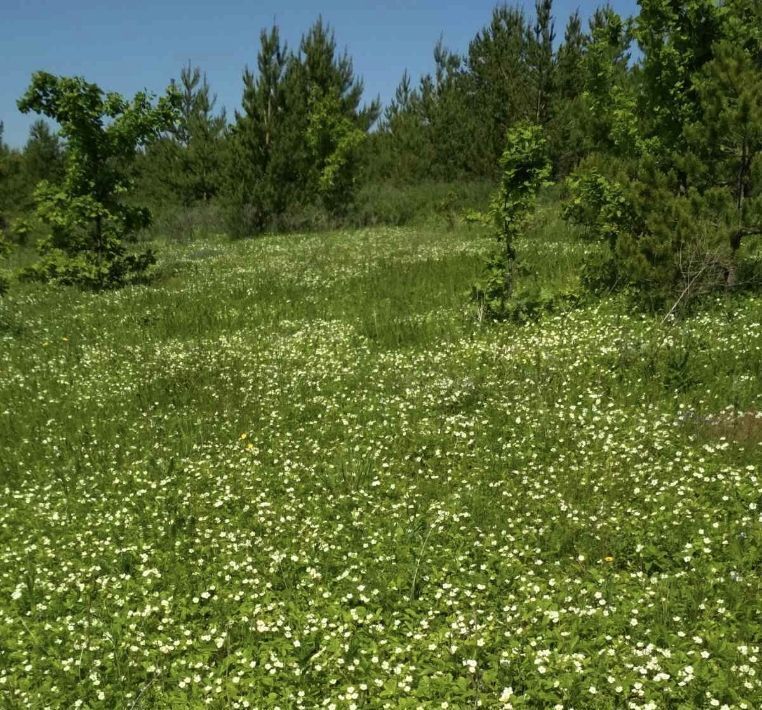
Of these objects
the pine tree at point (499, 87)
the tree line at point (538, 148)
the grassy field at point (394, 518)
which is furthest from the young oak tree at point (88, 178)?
the pine tree at point (499, 87)

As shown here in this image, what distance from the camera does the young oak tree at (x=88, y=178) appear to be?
1659 cm

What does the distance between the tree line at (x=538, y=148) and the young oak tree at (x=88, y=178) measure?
52 millimetres

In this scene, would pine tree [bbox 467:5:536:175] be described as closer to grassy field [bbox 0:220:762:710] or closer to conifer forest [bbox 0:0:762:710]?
conifer forest [bbox 0:0:762:710]

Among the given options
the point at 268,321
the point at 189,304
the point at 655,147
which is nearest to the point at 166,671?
the point at 268,321

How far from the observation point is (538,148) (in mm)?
11773

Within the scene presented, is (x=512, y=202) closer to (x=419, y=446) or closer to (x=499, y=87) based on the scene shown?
(x=419, y=446)

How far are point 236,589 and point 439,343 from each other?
6426mm

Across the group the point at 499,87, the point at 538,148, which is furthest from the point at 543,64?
the point at 538,148

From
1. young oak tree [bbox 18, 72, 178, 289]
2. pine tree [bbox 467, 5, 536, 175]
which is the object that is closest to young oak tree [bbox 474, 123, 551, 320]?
young oak tree [bbox 18, 72, 178, 289]

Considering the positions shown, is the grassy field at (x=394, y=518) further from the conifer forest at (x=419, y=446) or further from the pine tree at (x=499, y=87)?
the pine tree at (x=499, y=87)

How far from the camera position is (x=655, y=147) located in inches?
486

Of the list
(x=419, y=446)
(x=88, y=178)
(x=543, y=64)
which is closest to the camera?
(x=419, y=446)

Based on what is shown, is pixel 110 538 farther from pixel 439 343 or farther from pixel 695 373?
pixel 695 373

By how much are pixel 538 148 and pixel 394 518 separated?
8.53 m
